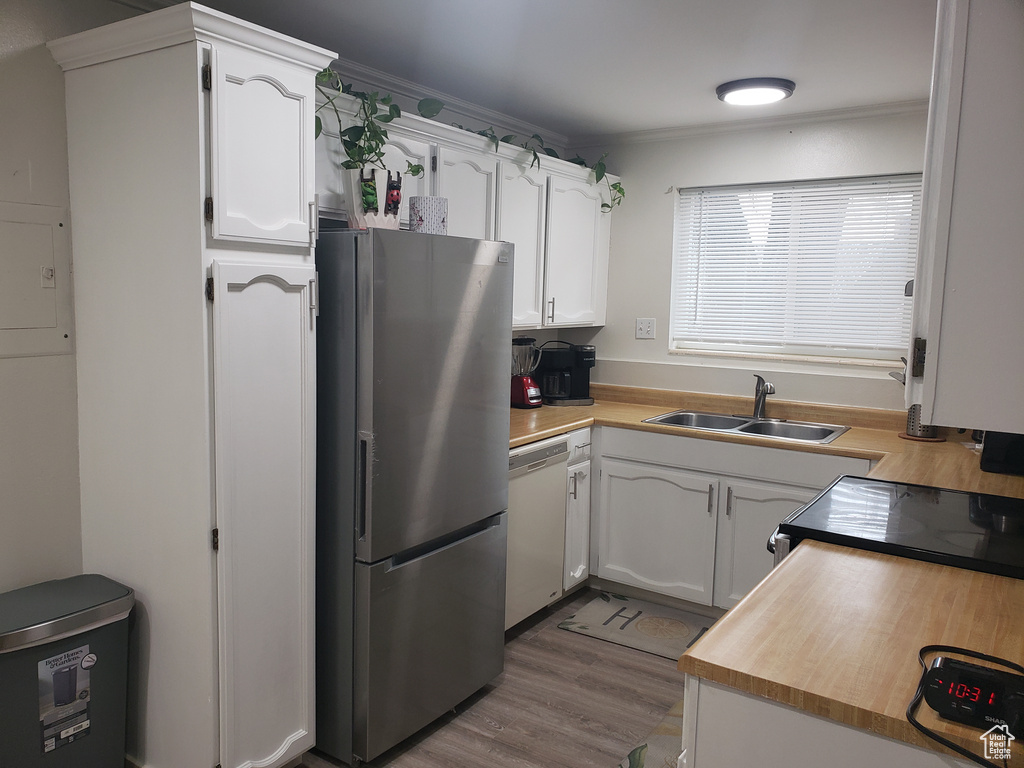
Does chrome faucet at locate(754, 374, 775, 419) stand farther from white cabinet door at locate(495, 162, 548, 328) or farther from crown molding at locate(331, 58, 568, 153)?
crown molding at locate(331, 58, 568, 153)

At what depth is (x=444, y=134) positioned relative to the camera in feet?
9.34

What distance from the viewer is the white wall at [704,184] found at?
10.9 feet

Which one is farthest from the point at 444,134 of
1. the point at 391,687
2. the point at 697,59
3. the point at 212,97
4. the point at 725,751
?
the point at 725,751

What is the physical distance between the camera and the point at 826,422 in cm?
346

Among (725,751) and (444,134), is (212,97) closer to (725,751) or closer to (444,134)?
(444,134)

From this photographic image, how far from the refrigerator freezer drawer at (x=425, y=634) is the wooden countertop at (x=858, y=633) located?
1152 mm

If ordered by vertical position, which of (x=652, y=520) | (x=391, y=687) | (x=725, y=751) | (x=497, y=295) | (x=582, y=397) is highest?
(x=497, y=295)

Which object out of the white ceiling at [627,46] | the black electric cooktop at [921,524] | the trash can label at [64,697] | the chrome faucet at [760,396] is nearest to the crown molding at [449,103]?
the white ceiling at [627,46]

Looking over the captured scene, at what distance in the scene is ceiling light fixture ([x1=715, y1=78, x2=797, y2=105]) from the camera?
289 cm

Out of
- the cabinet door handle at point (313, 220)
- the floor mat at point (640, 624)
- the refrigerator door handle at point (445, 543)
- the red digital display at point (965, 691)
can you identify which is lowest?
the floor mat at point (640, 624)

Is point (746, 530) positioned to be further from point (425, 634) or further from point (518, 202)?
point (518, 202)

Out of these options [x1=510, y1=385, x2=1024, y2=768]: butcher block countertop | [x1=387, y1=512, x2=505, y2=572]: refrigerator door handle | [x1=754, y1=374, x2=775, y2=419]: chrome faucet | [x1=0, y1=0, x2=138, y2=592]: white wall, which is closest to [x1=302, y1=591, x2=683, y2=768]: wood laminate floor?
[x1=387, y1=512, x2=505, y2=572]: refrigerator door handle

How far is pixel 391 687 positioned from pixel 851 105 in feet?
9.82

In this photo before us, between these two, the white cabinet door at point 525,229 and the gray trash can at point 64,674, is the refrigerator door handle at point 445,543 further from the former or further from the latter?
the white cabinet door at point 525,229
